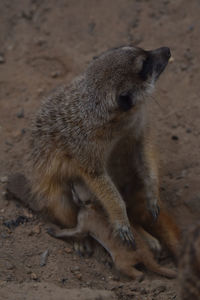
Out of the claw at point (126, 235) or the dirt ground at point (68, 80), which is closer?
the dirt ground at point (68, 80)

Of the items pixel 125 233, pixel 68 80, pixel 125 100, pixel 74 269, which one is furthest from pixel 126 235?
pixel 68 80

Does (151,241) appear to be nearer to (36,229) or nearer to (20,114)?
(36,229)

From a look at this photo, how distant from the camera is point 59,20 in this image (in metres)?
5.17

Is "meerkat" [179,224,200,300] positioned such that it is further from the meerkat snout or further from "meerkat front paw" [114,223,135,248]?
the meerkat snout

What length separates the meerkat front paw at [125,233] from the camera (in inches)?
122

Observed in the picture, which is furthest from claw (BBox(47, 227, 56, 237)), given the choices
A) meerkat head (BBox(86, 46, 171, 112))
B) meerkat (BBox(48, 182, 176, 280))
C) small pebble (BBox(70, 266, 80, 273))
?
meerkat head (BBox(86, 46, 171, 112))

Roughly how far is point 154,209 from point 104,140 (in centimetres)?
63

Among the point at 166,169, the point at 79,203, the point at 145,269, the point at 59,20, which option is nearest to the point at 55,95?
the point at 79,203

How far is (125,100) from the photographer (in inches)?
115

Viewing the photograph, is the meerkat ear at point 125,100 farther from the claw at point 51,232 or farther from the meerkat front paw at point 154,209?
the claw at point 51,232

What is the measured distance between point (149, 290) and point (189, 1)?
3.08m

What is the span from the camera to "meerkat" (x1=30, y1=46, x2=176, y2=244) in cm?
294

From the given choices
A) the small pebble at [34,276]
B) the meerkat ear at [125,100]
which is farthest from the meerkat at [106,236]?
the meerkat ear at [125,100]

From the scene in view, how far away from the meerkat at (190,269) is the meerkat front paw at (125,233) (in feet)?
3.02
